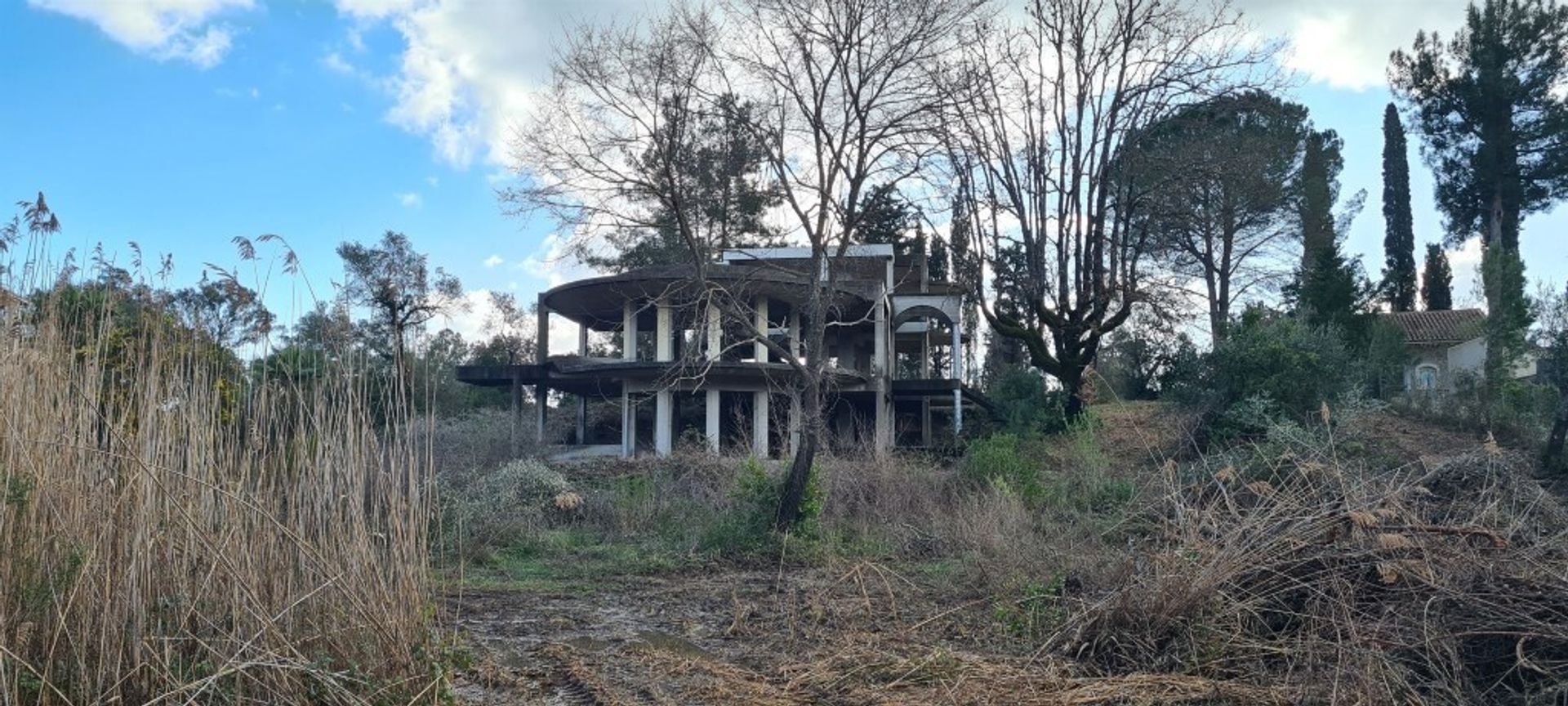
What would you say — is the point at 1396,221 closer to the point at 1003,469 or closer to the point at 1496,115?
the point at 1496,115

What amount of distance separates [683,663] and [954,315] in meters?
22.4

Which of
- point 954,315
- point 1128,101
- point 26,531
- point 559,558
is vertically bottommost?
point 559,558

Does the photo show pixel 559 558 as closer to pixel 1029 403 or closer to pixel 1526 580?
pixel 1526 580

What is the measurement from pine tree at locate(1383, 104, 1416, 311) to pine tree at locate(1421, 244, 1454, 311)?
0.48m

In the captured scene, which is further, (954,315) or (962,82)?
(954,315)

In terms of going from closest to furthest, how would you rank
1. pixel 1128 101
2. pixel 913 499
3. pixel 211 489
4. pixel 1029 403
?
1. pixel 211 489
2. pixel 913 499
3. pixel 1128 101
4. pixel 1029 403

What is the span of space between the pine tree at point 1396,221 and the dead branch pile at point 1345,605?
128ft

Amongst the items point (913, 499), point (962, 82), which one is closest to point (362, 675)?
point (913, 499)

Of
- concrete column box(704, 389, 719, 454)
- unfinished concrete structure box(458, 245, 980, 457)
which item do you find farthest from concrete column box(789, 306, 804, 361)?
concrete column box(704, 389, 719, 454)

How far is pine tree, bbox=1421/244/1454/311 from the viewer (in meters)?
40.6

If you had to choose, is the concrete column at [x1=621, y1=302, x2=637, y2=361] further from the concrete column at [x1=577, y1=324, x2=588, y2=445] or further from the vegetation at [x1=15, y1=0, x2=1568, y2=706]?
the vegetation at [x1=15, y1=0, x2=1568, y2=706]

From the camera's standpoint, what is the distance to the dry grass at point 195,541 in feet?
12.8

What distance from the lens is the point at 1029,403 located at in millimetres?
24406

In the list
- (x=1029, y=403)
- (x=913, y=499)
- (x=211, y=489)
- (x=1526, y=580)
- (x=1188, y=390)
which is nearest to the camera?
(x=211, y=489)
